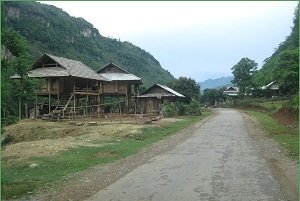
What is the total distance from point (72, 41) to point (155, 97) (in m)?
68.9

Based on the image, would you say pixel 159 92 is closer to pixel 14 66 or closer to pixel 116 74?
pixel 116 74

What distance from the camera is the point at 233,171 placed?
44.9 feet

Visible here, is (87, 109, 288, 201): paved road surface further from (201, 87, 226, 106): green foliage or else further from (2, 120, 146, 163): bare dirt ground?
(201, 87, 226, 106): green foliage

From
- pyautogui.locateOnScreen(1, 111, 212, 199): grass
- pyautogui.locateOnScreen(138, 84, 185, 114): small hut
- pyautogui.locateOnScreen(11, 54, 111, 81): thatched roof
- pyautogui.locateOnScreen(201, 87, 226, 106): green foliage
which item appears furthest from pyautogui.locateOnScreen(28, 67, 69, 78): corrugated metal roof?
pyautogui.locateOnScreen(201, 87, 226, 106): green foliage

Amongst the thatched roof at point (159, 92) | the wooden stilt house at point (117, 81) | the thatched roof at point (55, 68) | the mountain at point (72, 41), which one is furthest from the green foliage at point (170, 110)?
the mountain at point (72, 41)

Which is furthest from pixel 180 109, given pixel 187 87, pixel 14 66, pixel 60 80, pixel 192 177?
pixel 14 66

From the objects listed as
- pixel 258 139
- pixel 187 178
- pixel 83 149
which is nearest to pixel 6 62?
pixel 187 178

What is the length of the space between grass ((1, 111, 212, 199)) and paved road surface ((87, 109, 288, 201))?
222 centimetres

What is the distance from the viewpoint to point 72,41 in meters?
123

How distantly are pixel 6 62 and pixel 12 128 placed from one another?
22995 mm

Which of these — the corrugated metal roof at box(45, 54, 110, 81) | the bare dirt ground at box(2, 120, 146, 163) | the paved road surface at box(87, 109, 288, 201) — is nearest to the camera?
→ the paved road surface at box(87, 109, 288, 201)

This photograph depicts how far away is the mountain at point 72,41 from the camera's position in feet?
353

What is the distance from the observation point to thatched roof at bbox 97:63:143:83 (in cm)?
Answer: 5531

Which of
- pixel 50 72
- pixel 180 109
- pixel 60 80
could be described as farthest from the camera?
pixel 180 109
